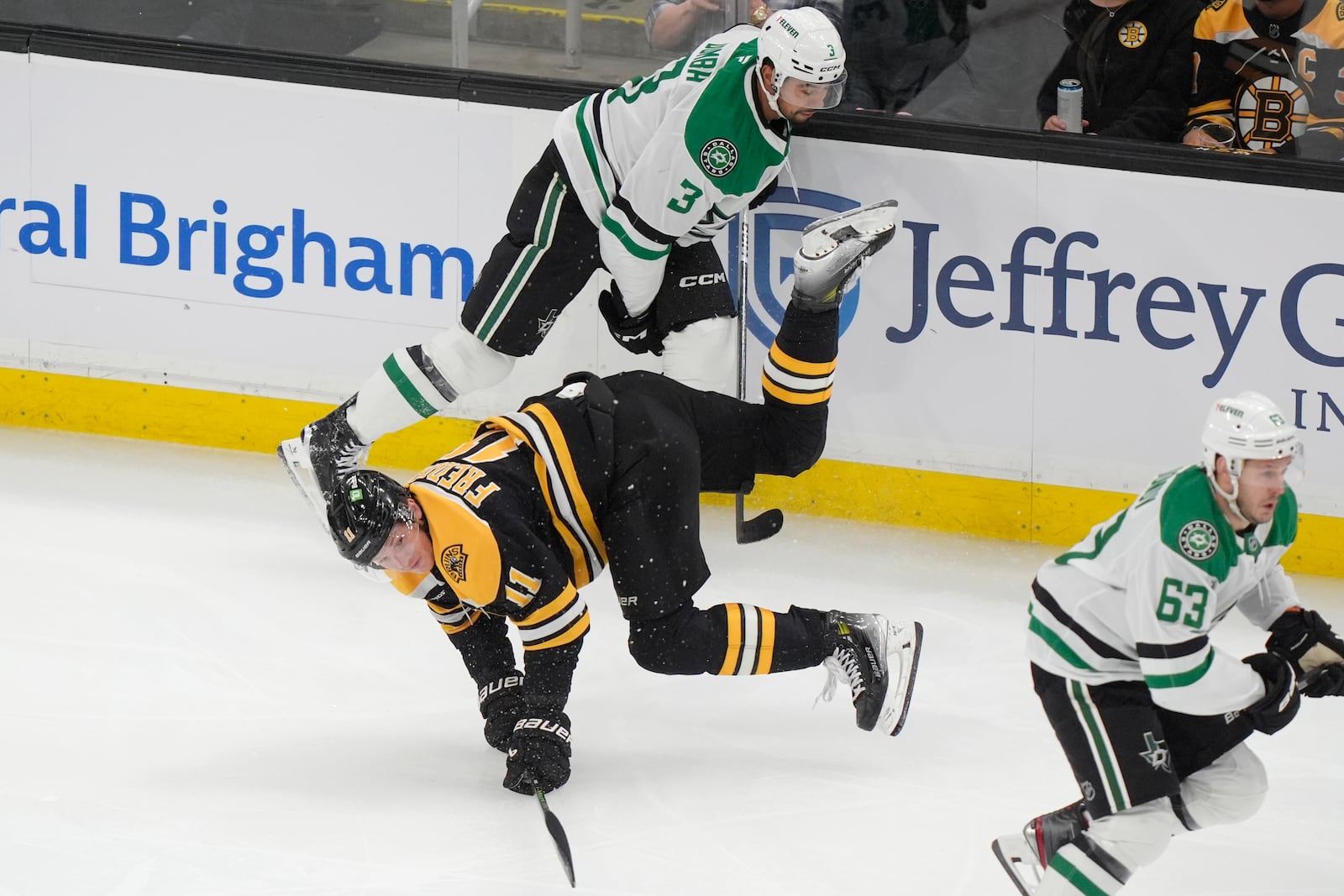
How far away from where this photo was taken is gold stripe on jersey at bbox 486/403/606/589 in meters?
3.31

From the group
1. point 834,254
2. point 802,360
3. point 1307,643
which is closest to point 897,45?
point 834,254

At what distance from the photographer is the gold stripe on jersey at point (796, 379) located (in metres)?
3.64

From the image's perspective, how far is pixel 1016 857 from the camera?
2.94 m

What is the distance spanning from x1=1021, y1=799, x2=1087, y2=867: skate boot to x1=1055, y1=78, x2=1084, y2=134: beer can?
6.57ft

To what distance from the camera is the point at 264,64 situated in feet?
15.6

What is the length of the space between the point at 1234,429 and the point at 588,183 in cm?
192

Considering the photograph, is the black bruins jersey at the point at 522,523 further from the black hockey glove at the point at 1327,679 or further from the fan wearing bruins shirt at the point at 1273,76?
the fan wearing bruins shirt at the point at 1273,76

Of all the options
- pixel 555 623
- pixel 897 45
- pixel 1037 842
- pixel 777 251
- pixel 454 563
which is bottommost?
pixel 1037 842

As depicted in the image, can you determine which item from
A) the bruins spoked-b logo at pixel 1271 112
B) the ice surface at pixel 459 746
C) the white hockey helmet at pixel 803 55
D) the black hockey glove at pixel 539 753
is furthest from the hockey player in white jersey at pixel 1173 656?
the bruins spoked-b logo at pixel 1271 112

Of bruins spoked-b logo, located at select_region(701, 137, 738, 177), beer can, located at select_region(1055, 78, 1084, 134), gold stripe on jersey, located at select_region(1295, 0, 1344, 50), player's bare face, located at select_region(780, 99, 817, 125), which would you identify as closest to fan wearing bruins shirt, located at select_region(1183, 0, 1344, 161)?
gold stripe on jersey, located at select_region(1295, 0, 1344, 50)

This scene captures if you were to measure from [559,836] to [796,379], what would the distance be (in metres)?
1.01

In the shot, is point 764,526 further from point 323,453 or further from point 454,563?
point 323,453

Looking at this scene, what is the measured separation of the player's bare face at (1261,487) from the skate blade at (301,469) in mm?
2263

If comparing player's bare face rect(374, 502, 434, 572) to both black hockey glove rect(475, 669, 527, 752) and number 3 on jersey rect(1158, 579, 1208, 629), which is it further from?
number 3 on jersey rect(1158, 579, 1208, 629)
